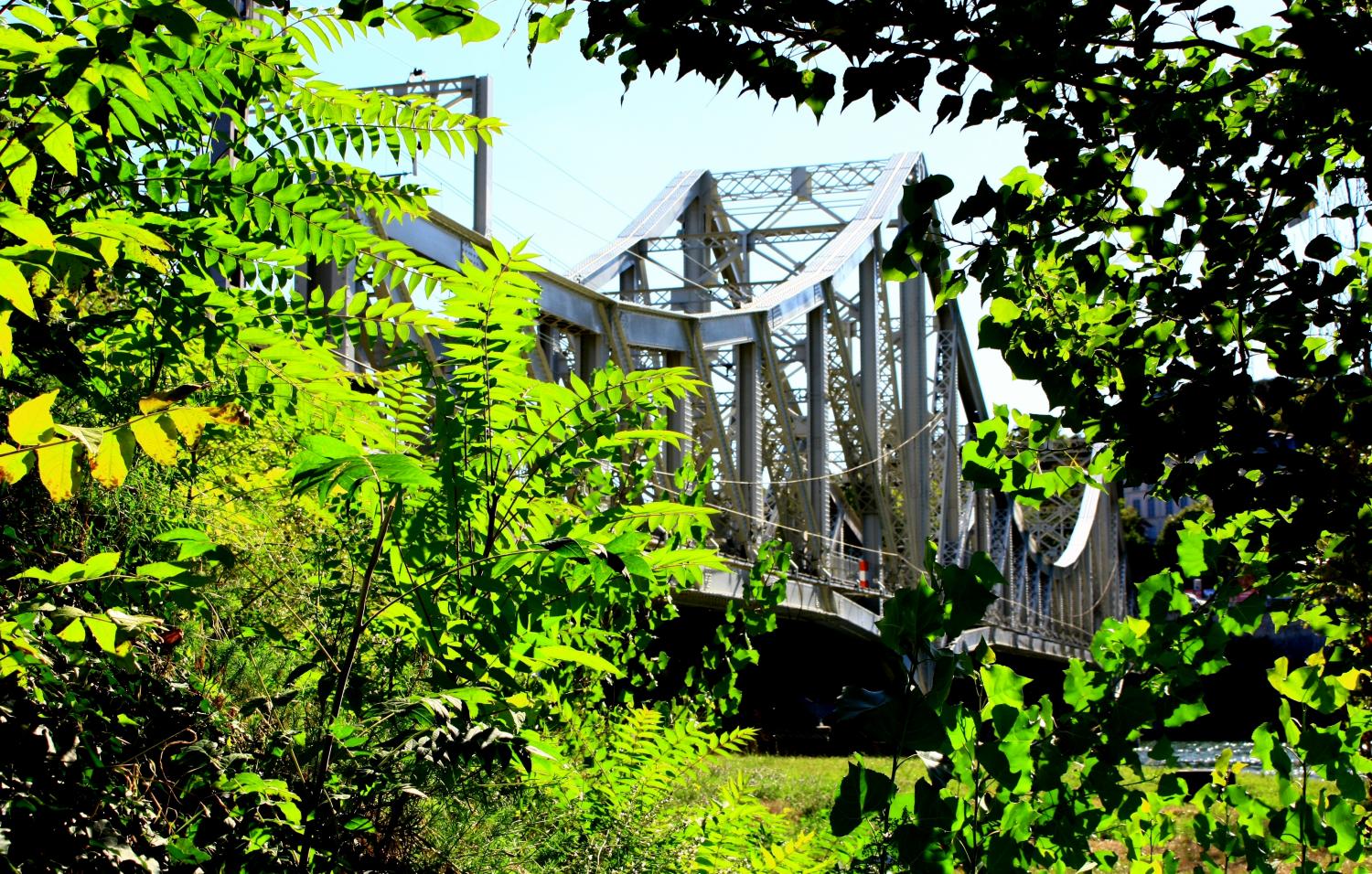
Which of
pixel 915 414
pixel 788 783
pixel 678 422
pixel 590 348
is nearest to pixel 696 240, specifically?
pixel 915 414

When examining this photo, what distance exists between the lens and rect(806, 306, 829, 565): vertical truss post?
24.3 meters

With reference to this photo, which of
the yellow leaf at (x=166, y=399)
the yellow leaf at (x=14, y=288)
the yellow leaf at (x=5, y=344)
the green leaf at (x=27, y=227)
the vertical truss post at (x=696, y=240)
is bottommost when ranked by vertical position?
the yellow leaf at (x=166, y=399)

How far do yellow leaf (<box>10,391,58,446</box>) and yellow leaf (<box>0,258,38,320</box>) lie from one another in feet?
0.31

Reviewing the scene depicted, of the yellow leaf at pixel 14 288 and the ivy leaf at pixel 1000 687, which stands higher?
the yellow leaf at pixel 14 288

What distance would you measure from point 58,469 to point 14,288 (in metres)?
0.20

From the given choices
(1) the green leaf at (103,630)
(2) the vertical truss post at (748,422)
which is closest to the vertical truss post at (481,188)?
(2) the vertical truss post at (748,422)

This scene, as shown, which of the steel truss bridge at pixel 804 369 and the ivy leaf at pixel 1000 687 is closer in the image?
the ivy leaf at pixel 1000 687

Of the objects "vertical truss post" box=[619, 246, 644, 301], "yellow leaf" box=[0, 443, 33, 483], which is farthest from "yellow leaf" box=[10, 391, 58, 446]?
"vertical truss post" box=[619, 246, 644, 301]

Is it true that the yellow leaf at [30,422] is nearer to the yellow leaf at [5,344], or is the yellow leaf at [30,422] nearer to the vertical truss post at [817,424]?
the yellow leaf at [5,344]

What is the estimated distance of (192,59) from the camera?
7.38 ft

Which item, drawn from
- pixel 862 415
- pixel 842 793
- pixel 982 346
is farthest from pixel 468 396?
pixel 862 415

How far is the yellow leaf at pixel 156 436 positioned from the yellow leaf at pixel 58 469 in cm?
7

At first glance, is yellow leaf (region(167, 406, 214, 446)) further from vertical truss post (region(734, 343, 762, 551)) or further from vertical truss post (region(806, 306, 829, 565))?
vertical truss post (region(806, 306, 829, 565))

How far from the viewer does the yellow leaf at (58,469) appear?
129cm
